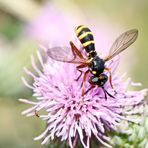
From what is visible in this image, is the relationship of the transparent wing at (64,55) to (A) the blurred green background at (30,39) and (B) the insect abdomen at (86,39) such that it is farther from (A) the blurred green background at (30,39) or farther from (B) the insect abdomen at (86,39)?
(A) the blurred green background at (30,39)

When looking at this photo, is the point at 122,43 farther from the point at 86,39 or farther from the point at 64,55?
the point at 64,55

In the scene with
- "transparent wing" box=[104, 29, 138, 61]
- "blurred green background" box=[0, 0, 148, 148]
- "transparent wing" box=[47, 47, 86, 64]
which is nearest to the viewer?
"transparent wing" box=[47, 47, 86, 64]

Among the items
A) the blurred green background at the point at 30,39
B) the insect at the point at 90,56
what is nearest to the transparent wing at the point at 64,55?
the insect at the point at 90,56

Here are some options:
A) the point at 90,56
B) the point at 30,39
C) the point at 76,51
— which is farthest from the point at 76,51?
the point at 30,39

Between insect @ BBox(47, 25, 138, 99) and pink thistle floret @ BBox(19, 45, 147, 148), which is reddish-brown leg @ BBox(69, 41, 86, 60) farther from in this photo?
pink thistle floret @ BBox(19, 45, 147, 148)

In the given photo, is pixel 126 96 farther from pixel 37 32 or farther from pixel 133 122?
pixel 37 32

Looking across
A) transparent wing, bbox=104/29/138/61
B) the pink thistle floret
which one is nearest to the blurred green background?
the pink thistle floret

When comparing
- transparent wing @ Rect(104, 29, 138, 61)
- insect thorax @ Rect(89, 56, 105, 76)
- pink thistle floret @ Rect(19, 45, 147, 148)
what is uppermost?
transparent wing @ Rect(104, 29, 138, 61)
